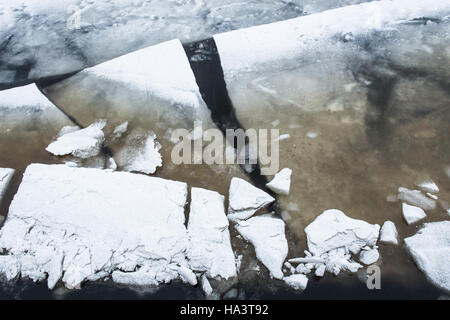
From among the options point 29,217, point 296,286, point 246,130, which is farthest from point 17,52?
point 296,286

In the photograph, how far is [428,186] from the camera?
6.05 feet

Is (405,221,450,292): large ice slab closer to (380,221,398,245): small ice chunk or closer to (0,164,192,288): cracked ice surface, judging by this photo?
(380,221,398,245): small ice chunk

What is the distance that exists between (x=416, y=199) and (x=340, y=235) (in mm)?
508

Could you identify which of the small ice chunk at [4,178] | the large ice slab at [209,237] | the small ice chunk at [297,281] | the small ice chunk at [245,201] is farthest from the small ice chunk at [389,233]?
the small ice chunk at [4,178]

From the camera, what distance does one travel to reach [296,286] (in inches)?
60.2

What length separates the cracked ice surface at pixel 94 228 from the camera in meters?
1.58

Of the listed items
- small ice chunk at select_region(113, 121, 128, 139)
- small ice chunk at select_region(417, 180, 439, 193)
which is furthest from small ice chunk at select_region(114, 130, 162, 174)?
small ice chunk at select_region(417, 180, 439, 193)

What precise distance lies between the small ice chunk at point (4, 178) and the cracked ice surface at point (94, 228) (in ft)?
0.58

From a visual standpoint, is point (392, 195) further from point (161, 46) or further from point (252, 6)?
point (252, 6)

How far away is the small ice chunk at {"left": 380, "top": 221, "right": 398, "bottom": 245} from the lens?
1637 mm

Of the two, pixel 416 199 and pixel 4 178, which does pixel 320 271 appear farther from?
pixel 4 178

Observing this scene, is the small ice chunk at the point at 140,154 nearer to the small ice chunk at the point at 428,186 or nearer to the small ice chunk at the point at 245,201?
the small ice chunk at the point at 245,201

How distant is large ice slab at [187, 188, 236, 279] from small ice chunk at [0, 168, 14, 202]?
42.1 inches
